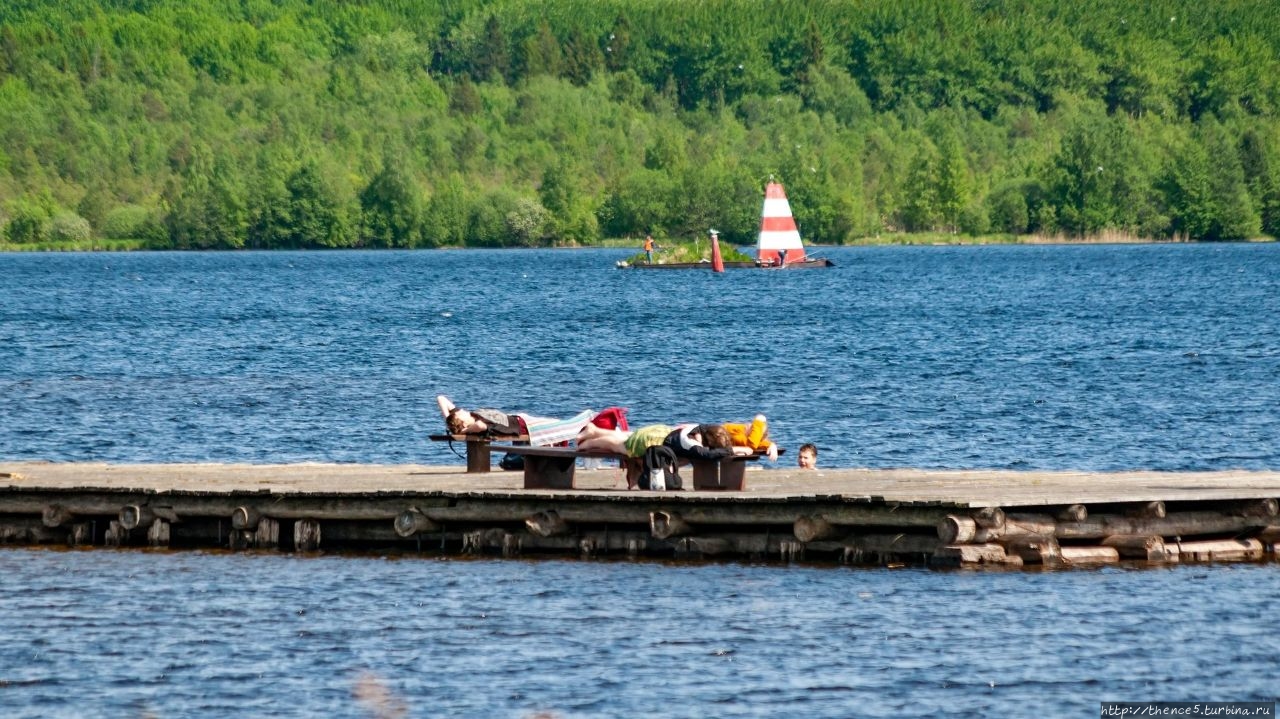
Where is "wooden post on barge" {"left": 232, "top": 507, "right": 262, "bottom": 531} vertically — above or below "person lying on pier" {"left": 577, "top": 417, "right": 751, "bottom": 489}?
below

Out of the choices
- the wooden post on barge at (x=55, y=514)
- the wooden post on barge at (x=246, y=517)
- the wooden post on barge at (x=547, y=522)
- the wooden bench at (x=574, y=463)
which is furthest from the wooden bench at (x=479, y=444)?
the wooden post on barge at (x=55, y=514)

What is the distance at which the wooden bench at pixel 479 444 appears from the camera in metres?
27.2

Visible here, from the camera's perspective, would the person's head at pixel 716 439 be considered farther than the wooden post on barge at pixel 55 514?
No

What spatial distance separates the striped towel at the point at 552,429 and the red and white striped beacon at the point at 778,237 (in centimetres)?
11748

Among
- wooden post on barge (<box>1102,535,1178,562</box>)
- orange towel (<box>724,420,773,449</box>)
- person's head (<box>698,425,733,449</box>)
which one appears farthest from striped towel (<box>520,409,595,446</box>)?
wooden post on barge (<box>1102,535,1178,562</box>)

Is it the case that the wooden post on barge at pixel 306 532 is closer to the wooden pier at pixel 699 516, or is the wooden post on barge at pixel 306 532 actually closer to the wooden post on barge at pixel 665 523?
the wooden pier at pixel 699 516

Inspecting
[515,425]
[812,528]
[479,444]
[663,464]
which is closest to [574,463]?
[663,464]

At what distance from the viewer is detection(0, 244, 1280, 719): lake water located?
62.8 ft

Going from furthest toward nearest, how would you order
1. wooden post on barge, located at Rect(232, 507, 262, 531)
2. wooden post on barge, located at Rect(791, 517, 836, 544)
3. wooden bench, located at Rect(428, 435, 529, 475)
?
wooden bench, located at Rect(428, 435, 529, 475)
wooden post on barge, located at Rect(232, 507, 262, 531)
wooden post on barge, located at Rect(791, 517, 836, 544)

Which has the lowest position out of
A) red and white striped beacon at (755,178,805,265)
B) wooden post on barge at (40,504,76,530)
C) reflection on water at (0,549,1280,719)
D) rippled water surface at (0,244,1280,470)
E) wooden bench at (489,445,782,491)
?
reflection on water at (0,549,1280,719)

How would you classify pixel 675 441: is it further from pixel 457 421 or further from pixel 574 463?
pixel 457 421

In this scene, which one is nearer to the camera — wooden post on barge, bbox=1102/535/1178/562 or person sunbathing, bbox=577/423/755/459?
wooden post on barge, bbox=1102/535/1178/562

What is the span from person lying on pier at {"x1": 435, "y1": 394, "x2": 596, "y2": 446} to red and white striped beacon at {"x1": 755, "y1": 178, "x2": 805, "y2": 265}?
117 m

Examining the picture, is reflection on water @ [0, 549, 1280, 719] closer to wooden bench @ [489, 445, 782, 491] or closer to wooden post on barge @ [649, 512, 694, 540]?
wooden post on barge @ [649, 512, 694, 540]
